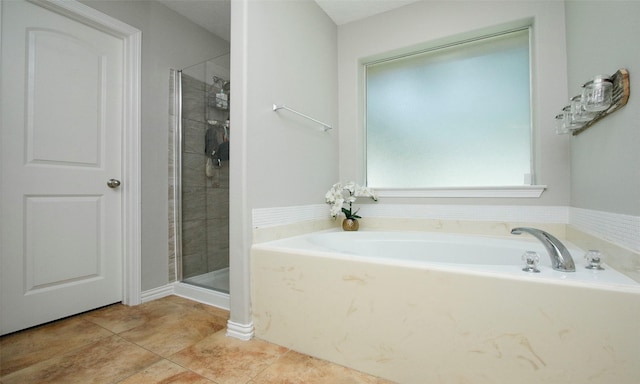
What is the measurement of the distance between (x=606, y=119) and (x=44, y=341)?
2821 millimetres

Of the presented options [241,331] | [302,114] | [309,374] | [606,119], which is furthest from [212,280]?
[606,119]

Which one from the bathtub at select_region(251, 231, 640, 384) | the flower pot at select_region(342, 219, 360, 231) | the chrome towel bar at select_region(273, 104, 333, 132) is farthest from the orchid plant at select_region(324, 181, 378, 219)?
the bathtub at select_region(251, 231, 640, 384)

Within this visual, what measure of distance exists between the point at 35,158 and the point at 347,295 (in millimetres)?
1880

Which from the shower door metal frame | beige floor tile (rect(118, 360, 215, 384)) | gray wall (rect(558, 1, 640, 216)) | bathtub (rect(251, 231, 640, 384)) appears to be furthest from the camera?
the shower door metal frame

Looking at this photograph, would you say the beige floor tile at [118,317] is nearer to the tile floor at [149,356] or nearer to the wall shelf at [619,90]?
the tile floor at [149,356]

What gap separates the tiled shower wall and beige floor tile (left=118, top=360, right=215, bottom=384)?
104 cm

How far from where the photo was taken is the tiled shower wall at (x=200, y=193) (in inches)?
88.9

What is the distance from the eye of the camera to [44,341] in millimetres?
1438

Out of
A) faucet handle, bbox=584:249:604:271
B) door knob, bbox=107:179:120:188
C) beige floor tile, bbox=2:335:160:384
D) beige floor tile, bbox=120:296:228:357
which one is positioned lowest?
beige floor tile, bbox=120:296:228:357

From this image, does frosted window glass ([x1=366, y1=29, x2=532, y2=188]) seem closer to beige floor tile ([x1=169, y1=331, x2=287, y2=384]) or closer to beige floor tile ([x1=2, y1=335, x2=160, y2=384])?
beige floor tile ([x1=169, y1=331, x2=287, y2=384])

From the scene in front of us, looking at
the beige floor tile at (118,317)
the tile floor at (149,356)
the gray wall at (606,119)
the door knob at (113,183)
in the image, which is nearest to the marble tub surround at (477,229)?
the gray wall at (606,119)

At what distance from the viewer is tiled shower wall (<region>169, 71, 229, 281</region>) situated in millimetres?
2258

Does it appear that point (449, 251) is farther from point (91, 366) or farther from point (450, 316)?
point (91, 366)

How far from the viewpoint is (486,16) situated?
188 cm
